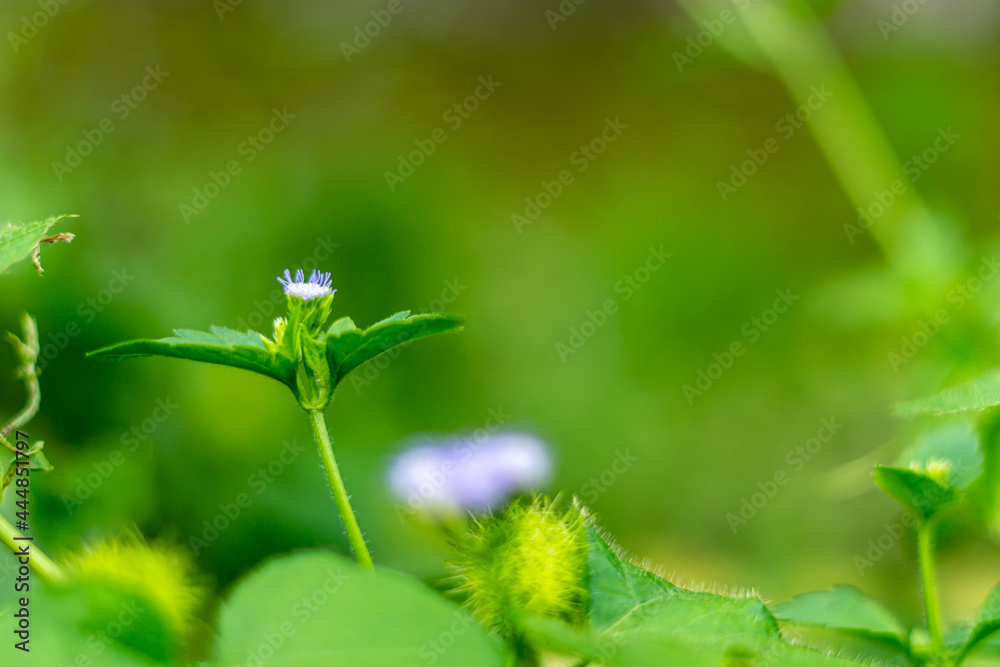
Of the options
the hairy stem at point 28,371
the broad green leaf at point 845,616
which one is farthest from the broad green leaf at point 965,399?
the hairy stem at point 28,371

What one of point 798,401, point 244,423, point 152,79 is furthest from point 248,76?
point 798,401

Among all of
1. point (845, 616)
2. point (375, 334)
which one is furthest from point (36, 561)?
point (845, 616)

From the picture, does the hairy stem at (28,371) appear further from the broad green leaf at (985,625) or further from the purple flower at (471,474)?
the broad green leaf at (985,625)

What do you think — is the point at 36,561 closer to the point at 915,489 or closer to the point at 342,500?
the point at 342,500

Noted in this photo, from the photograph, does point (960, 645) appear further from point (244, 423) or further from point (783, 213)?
point (783, 213)

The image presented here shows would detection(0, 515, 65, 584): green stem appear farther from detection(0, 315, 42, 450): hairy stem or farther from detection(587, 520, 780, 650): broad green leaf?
detection(587, 520, 780, 650): broad green leaf
